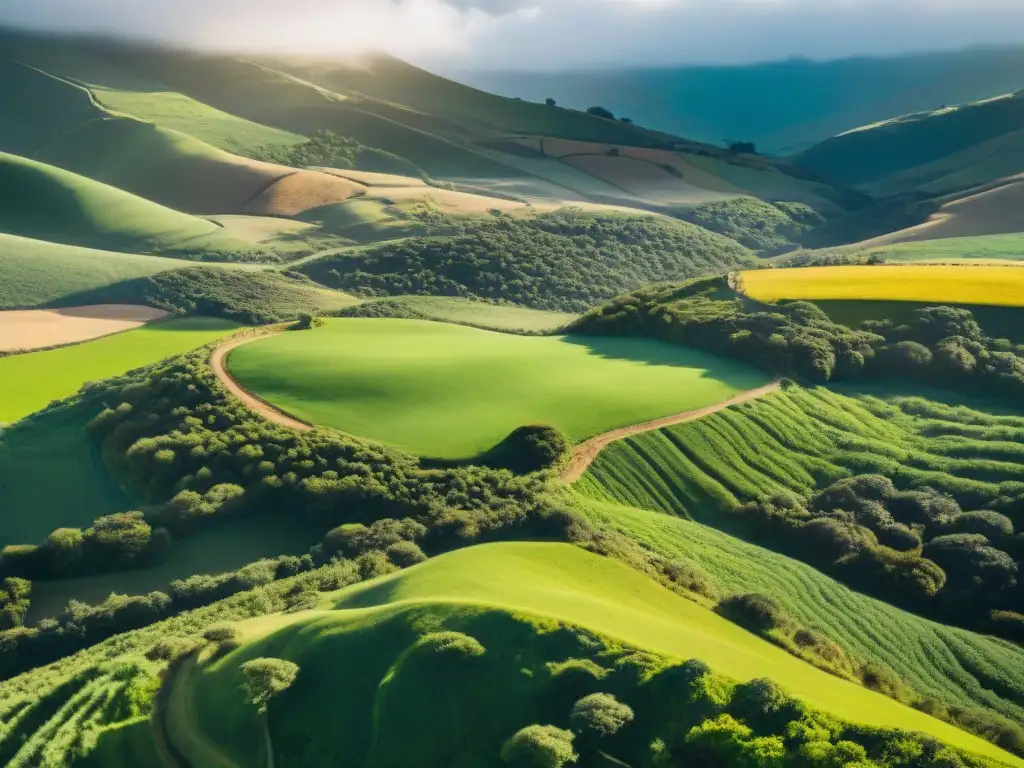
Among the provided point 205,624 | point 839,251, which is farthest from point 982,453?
point 839,251

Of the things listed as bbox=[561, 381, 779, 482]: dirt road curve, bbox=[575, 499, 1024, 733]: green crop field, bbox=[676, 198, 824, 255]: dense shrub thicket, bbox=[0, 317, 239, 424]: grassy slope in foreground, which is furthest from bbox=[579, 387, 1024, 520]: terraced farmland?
bbox=[676, 198, 824, 255]: dense shrub thicket

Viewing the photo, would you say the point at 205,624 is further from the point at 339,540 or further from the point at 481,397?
the point at 481,397

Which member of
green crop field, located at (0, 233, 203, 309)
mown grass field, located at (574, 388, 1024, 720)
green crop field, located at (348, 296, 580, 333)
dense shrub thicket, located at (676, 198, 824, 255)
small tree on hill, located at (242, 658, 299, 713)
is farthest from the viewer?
dense shrub thicket, located at (676, 198, 824, 255)

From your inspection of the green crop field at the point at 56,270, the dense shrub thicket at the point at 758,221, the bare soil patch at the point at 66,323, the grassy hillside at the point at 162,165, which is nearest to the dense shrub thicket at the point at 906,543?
the bare soil patch at the point at 66,323

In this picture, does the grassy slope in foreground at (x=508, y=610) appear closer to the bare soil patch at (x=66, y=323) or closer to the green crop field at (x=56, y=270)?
the bare soil patch at (x=66, y=323)

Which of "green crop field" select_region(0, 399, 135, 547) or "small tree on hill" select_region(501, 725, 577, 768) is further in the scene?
"green crop field" select_region(0, 399, 135, 547)

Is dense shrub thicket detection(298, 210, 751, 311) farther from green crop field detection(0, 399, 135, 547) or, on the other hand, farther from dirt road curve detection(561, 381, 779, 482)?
dirt road curve detection(561, 381, 779, 482)

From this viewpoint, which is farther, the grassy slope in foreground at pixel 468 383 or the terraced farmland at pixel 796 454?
the grassy slope in foreground at pixel 468 383

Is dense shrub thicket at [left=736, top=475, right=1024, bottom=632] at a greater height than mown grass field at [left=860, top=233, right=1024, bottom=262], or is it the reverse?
mown grass field at [left=860, top=233, right=1024, bottom=262]
